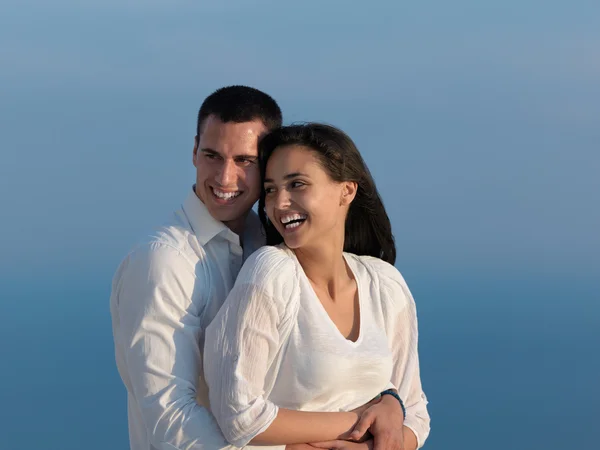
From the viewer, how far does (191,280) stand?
3.51 m

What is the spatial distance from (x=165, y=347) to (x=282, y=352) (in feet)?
1.49

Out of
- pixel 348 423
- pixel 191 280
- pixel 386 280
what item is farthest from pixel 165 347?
pixel 386 280

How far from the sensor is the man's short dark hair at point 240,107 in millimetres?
3674

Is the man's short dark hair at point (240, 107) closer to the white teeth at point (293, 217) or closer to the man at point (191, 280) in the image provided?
the man at point (191, 280)

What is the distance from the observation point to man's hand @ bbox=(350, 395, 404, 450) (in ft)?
11.5

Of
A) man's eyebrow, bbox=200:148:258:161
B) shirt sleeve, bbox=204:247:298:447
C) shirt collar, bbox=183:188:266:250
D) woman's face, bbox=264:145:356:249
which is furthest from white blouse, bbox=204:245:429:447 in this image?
man's eyebrow, bbox=200:148:258:161

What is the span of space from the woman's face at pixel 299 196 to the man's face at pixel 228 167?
11 cm

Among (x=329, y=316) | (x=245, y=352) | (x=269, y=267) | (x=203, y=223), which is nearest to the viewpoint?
(x=245, y=352)

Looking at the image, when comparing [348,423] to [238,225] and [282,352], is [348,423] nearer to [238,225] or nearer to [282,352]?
[282,352]

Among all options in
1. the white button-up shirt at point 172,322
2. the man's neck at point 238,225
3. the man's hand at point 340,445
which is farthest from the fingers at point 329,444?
the man's neck at point 238,225

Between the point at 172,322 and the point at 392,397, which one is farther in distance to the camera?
the point at 392,397

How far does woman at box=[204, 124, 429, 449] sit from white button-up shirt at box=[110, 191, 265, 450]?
11 cm

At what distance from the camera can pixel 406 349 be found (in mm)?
3943

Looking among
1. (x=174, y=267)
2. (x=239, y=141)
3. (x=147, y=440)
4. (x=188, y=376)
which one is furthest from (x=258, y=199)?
(x=147, y=440)
